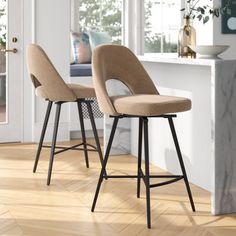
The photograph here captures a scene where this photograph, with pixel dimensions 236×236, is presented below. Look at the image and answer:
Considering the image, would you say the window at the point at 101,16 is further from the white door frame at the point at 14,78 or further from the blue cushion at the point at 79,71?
the white door frame at the point at 14,78

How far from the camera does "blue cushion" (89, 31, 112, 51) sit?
22.6 ft

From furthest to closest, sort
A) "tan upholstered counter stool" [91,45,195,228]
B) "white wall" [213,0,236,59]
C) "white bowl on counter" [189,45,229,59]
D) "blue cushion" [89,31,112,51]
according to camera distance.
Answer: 1. "blue cushion" [89,31,112,51]
2. "white wall" [213,0,236,59]
3. "white bowl on counter" [189,45,229,59]
4. "tan upholstered counter stool" [91,45,195,228]

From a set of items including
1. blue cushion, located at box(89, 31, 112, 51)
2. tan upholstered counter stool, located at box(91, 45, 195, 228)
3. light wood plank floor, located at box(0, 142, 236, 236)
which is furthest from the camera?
blue cushion, located at box(89, 31, 112, 51)

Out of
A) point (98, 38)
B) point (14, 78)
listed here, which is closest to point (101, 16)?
point (98, 38)

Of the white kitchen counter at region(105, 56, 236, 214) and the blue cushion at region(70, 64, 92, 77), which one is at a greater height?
the blue cushion at region(70, 64, 92, 77)

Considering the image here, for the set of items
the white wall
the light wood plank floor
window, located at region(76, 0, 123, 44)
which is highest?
window, located at region(76, 0, 123, 44)

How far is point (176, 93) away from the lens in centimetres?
436

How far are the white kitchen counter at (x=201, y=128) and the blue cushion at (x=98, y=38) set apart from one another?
6.20 ft

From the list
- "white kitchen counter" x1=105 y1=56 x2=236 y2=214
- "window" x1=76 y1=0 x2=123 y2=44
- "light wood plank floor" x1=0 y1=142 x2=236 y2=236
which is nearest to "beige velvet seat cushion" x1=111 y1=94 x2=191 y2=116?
"white kitchen counter" x1=105 y1=56 x2=236 y2=214

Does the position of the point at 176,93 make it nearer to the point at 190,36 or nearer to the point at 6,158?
the point at 190,36

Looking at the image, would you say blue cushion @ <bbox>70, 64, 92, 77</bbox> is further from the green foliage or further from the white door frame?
the green foliage

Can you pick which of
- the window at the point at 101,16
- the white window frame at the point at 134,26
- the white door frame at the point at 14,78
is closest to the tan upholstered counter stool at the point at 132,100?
the white window frame at the point at 134,26

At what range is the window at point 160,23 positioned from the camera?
6930 millimetres

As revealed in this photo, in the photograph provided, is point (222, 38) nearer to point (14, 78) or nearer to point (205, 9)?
point (205, 9)
